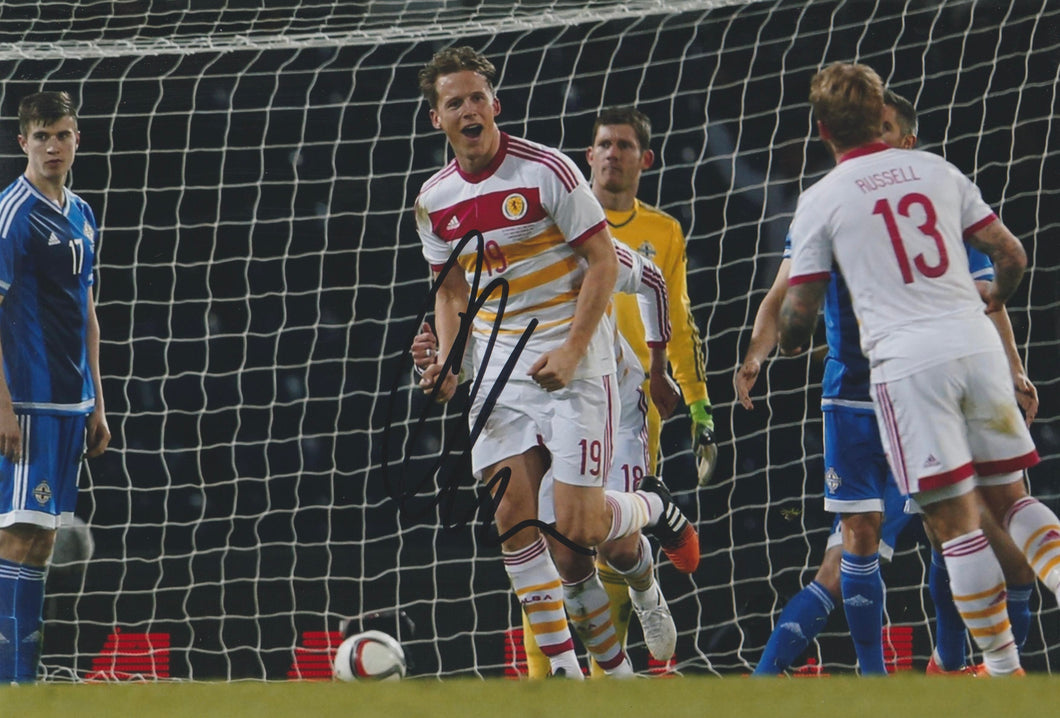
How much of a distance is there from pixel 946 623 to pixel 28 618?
2.85m

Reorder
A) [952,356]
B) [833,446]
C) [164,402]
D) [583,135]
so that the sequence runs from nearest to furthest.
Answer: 1. [952,356]
2. [833,446]
3. [164,402]
4. [583,135]

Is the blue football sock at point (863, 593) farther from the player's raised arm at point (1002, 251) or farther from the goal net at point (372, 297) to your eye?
the goal net at point (372, 297)

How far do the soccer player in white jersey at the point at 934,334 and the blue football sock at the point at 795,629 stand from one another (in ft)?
4.04

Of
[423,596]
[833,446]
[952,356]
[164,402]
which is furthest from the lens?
[164,402]

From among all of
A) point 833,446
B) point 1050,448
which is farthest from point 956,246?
point 1050,448

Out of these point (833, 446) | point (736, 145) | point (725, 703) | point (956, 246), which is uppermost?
point (736, 145)

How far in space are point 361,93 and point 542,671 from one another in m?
4.51

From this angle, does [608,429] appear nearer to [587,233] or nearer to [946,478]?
[587,233]

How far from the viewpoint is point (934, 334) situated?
315 centimetres

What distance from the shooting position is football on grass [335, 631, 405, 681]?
14.3 feet

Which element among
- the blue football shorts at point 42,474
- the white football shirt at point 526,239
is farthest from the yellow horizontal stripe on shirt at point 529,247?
the blue football shorts at point 42,474

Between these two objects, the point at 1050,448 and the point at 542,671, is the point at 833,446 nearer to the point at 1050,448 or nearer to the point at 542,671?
the point at 542,671

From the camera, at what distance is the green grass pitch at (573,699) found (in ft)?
6.98

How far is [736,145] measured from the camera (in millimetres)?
7273
